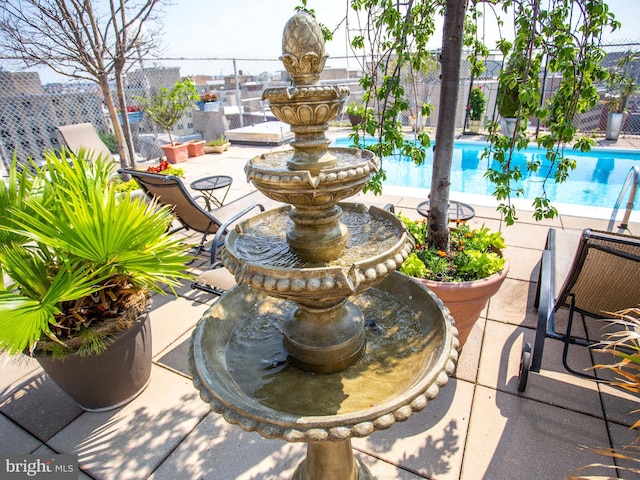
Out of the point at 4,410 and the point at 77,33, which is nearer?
the point at 4,410

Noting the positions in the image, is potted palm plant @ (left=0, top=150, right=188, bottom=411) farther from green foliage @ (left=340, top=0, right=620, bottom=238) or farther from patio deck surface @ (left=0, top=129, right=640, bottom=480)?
green foliage @ (left=340, top=0, right=620, bottom=238)

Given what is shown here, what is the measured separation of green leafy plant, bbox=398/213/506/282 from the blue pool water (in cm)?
418

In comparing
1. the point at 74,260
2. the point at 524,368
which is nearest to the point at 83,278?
the point at 74,260

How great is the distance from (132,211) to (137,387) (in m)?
1.36

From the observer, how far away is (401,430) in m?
2.27

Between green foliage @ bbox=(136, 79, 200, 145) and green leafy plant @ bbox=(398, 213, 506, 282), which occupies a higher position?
green foliage @ bbox=(136, 79, 200, 145)

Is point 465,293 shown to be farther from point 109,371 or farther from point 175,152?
point 175,152

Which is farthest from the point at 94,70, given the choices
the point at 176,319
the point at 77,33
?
the point at 176,319

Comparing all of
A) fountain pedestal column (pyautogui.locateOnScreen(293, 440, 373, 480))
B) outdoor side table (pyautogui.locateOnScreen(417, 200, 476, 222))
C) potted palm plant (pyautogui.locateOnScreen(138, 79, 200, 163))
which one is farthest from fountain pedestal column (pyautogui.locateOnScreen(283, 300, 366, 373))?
potted palm plant (pyautogui.locateOnScreen(138, 79, 200, 163))

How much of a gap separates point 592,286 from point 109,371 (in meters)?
3.26

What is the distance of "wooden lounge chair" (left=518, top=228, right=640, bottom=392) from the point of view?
2.10 metres

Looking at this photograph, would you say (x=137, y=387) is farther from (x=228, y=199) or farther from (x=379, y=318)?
(x=228, y=199)

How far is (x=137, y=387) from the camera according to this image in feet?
8.43

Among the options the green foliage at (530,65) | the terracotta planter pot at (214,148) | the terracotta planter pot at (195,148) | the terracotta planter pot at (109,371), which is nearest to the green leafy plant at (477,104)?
the terracotta planter pot at (214,148)
